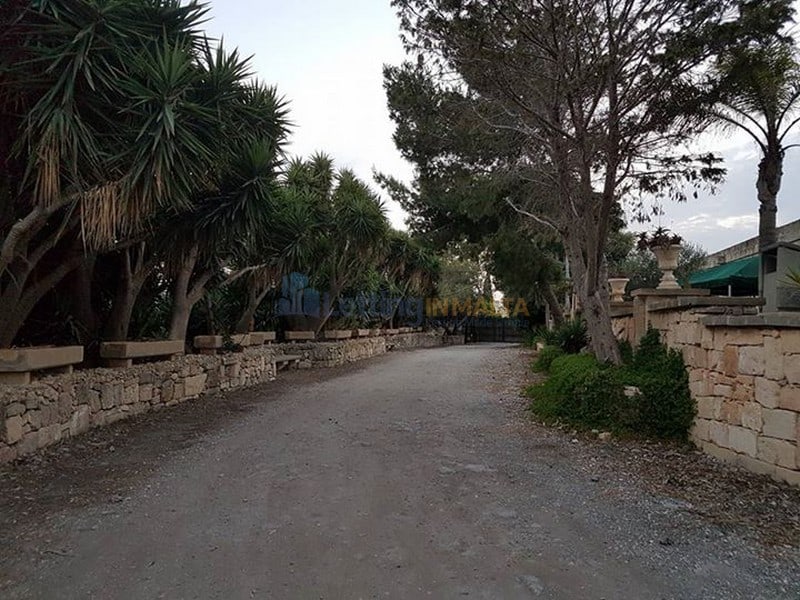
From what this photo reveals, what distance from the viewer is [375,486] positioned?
13.4 feet

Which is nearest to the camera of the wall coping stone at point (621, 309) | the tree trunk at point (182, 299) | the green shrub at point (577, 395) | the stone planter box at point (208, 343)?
the green shrub at point (577, 395)

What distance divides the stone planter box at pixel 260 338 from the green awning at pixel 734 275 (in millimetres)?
Result: 8569

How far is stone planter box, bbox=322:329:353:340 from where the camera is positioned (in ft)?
49.6

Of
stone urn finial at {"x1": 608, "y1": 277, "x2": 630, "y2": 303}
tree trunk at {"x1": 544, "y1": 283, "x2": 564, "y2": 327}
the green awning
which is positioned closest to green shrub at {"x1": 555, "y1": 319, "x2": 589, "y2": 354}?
stone urn finial at {"x1": 608, "y1": 277, "x2": 630, "y2": 303}

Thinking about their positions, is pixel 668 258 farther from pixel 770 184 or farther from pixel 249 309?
pixel 249 309

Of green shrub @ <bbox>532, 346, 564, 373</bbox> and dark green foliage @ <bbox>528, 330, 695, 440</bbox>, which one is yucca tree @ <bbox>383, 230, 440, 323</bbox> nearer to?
green shrub @ <bbox>532, 346, 564, 373</bbox>

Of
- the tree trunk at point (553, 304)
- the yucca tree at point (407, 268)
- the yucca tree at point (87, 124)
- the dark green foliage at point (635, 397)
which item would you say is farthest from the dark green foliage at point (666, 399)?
the tree trunk at point (553, 304)

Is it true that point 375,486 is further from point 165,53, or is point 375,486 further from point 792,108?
point 792,108

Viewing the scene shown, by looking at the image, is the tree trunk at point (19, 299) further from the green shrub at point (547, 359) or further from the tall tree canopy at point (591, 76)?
the green shrub at point (547, 359)

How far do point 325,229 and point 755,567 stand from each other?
34.5 feet

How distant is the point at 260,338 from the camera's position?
11289mm

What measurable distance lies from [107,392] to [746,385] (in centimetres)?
656

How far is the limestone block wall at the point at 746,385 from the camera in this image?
3885mm

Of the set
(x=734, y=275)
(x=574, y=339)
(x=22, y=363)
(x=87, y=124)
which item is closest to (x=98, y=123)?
(x=87, y=124)
